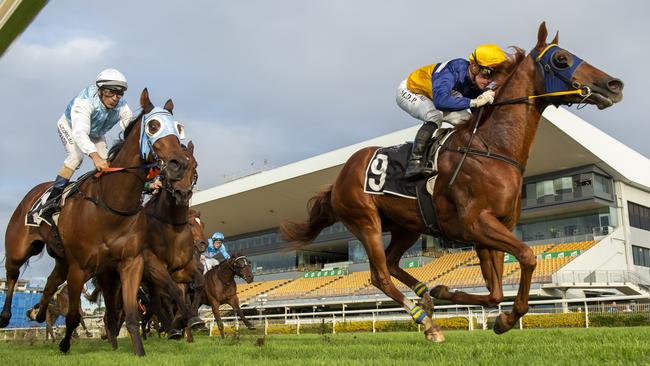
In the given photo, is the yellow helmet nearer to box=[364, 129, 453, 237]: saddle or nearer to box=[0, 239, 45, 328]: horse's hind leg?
box=[364, 129, 453, 237]: saddle

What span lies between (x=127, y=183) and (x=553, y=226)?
1241 inches

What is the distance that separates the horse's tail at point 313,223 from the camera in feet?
24.0

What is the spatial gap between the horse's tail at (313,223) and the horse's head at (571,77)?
9.74 ft

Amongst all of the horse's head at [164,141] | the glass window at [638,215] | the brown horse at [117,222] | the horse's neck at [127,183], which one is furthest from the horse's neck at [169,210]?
the glass window at [638,215]

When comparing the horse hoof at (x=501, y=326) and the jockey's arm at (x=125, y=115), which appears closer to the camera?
the horse hoof at (x=501, y=326)

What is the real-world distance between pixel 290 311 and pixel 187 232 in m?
27.8

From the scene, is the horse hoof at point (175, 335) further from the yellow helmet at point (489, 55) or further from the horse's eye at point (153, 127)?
the yellow helmet at point (489, 55)

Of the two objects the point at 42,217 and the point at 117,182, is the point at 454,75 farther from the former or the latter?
the point at 42,217

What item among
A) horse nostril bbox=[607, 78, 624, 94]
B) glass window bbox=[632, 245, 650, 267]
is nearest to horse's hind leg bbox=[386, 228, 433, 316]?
horse nostril bbox=[607, 78, 624, 94]

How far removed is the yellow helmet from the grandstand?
18.3m

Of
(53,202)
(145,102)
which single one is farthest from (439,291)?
(53,202)

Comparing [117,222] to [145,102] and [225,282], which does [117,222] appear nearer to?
[145,102]

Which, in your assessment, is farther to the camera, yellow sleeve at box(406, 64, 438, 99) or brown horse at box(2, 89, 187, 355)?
yellow sleeve at box(406, 64, 438, 99)

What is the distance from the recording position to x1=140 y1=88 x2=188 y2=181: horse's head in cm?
509
